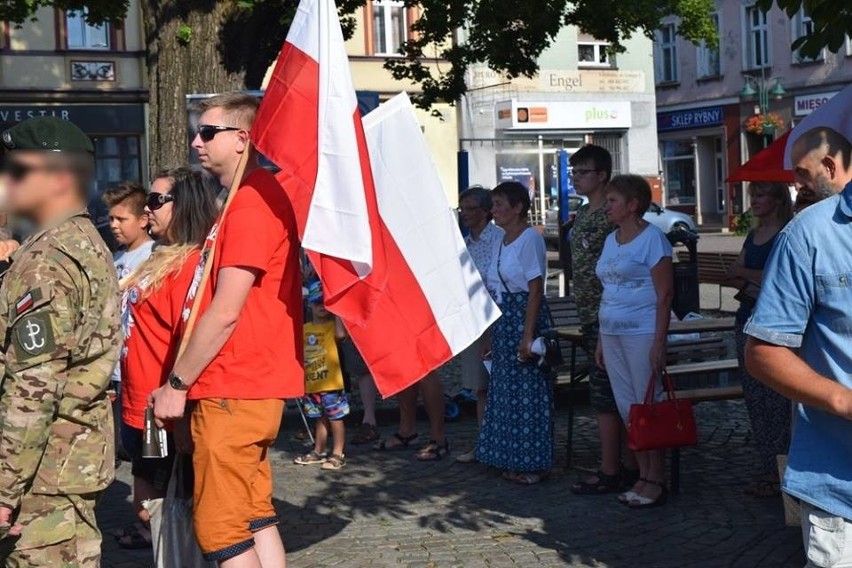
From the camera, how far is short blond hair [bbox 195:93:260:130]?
14.9ft

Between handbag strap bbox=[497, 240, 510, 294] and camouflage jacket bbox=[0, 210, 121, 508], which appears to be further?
handbag strap bbox=[497, 240, 510, 294]

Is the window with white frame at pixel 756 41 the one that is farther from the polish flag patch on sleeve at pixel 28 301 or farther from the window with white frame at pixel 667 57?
the polish flag patch on sleeve at pixel 28 301

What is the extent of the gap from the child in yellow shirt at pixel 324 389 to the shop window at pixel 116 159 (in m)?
22.2

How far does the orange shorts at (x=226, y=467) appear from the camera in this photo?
167 inches

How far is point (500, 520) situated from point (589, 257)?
64.1 inches

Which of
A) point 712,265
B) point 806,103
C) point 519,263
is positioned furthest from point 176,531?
point 806,103

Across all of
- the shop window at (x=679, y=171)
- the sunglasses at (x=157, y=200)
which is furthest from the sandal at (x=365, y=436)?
the shop window at (x=679, y=171)

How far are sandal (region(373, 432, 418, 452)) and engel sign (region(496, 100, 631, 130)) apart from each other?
29.8 meters

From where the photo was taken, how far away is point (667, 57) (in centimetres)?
4781

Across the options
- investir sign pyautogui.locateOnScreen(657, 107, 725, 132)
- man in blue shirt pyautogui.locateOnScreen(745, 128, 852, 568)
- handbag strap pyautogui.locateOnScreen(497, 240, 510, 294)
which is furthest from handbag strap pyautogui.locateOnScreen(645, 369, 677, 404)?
investir sign pyautogui.locateOnScreen(657, 107, 725, 132)

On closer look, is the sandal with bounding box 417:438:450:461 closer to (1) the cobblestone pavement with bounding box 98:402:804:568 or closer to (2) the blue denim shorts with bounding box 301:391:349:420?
(1) the cobblestone pavement with bounding box 98:402:804:568

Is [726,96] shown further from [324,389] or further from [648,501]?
[648,501]

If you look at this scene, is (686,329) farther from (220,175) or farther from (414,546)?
(220,175)

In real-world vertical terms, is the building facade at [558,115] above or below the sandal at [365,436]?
above
